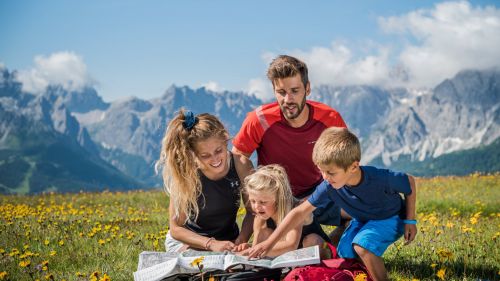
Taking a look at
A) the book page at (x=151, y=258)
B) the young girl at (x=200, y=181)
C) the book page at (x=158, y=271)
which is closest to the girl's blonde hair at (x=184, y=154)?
the young girl at (x=200, y=181)

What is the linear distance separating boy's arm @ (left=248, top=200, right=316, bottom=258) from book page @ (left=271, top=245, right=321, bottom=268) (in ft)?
0.82

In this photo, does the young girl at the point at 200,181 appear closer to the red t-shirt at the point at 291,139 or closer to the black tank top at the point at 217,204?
the black tank top at the point at 217,204

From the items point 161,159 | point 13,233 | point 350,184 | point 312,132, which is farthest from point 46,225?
point 350,184

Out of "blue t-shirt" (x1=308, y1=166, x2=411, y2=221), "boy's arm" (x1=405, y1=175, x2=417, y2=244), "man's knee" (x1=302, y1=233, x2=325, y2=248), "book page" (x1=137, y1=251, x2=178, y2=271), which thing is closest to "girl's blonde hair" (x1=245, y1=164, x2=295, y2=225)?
"man's knee" (x1=302, y1=233, x2=325, y2=248)

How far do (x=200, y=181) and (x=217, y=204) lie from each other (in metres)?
0.41

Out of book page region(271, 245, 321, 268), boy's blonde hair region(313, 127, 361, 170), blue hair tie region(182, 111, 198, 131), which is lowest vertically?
book page region(271, 245, 321, 268)

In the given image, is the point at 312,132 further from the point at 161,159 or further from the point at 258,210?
A: the point at 161,159

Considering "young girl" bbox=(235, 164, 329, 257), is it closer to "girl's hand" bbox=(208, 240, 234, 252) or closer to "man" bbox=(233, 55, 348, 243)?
"girl's hand" bbox=(208, 240, 234, 252)

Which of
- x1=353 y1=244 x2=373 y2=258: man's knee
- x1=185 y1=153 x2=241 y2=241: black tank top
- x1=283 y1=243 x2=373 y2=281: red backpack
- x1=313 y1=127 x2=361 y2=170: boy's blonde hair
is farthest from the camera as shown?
x1=185 y1=153 x2=241 y2=241: black tank top

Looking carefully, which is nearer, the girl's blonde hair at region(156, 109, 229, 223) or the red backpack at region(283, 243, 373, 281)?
the red backpack at region(283, 243, 373, 281)

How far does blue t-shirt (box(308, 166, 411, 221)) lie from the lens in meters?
5.36

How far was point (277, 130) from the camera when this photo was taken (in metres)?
7.12

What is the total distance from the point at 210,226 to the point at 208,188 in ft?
1.84

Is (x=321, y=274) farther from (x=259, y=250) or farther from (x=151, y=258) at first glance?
(x=151, y=258)
